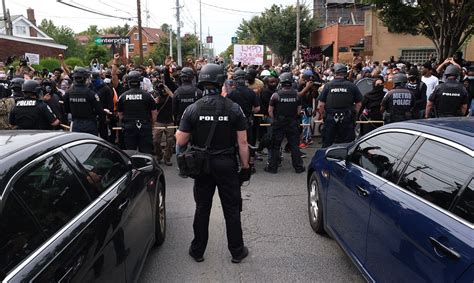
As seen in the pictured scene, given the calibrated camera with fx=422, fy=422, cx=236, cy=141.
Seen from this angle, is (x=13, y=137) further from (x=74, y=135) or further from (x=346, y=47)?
(x=346, y=47)

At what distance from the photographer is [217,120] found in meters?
3.98

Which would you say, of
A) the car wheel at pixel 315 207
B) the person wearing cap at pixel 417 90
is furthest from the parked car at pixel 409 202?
the person wearing cap at pixel 417 90

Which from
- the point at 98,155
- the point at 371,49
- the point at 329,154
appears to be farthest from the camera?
the point at 371,49

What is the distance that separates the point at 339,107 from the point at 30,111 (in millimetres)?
5025

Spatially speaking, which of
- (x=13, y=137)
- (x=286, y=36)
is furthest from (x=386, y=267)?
(x=286, y=36)

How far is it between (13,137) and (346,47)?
31.1 meters

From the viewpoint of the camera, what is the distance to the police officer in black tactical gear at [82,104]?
6.95 m

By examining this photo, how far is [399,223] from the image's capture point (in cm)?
283

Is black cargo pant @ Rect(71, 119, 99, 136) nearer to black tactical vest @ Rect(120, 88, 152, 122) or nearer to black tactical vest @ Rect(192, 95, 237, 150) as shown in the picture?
black tactical vest @ Rect(120, 88, 152, 122)

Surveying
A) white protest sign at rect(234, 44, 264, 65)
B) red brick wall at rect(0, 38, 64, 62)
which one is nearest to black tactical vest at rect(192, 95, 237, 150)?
white protest sign at rect(234, 44, 264, 65)

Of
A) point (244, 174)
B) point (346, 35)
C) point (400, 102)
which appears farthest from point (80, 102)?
point (346, 35)

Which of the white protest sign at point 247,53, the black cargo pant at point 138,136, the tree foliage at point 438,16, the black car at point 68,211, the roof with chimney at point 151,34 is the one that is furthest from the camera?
the roof with chimney at point 151,34

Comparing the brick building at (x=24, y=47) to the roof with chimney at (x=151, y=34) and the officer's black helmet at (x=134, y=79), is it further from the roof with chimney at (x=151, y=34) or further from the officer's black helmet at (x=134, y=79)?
the officer's black helmet at (x=134, y=79)

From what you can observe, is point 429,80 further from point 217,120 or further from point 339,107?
point 217,120
